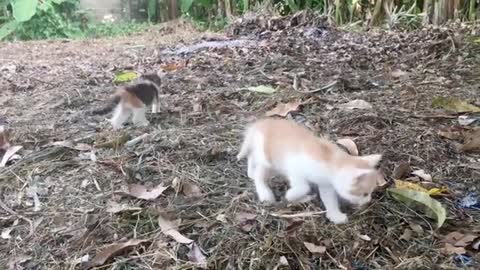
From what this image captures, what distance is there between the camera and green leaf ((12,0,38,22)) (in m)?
9.28

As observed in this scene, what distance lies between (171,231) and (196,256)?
187 millimetres

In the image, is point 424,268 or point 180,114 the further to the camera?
point 180,114

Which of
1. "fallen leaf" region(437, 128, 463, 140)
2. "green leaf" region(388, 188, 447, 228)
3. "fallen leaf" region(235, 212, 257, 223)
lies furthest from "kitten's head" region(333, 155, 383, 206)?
"fallen leaf" region(437, 128, 463, 140)

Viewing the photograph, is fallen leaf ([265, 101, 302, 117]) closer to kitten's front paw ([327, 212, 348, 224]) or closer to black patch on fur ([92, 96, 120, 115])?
black patch on fur ([92, 96, 120, 115])

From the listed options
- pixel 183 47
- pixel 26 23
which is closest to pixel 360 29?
pixel 183 47

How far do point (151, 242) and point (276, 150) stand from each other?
0.59m

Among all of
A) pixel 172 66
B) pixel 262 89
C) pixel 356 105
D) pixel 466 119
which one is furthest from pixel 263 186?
pixel 172 66

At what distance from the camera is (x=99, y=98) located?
14.9 feet

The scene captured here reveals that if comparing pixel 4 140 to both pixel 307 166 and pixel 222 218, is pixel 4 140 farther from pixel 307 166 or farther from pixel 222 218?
pixel 307 166

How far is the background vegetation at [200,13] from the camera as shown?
742 cm

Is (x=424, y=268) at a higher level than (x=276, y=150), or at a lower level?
lower

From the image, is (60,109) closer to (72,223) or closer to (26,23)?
(72,223)

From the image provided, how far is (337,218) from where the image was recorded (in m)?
2.38

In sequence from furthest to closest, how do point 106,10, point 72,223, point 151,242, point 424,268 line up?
point 106,10
point 72,223
point 151,242
point 424,268
